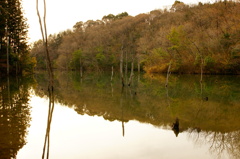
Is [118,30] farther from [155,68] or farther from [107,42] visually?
[155,68]

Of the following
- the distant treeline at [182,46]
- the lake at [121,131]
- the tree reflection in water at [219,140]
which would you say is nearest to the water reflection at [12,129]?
the lake at [121,131]

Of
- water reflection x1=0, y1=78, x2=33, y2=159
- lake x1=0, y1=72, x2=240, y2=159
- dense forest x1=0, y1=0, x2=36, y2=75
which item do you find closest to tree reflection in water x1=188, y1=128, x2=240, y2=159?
lake x1=0, y1=72, x2=240, y2=159

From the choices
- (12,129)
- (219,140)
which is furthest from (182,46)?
(12,129)

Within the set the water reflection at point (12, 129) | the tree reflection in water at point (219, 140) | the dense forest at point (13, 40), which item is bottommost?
the tree reflection in water at point (219, 140)

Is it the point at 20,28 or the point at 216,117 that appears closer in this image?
the point at 216,117

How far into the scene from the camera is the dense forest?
101 ft

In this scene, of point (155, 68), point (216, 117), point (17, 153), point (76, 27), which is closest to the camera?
point (17, 153)

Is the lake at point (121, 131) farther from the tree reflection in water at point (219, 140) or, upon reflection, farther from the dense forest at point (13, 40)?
the dense forest at point (13, 40)

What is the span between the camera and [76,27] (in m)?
104

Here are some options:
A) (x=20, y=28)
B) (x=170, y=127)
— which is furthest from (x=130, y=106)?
(x=20, y=28)

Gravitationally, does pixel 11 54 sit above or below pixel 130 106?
above

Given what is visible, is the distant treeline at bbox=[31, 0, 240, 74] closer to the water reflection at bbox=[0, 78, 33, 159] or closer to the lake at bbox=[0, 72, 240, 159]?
the lake at bbox=[0, 72, 240, 159]

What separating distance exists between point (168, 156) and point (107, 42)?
70.4 m

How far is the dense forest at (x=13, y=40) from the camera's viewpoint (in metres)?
30.7
